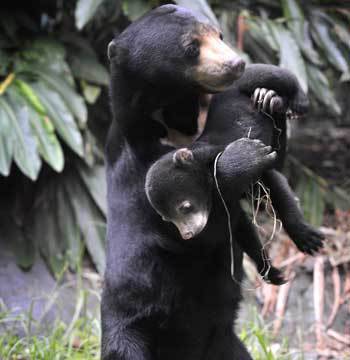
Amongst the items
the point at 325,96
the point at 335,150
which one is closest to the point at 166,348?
the point at 325,96

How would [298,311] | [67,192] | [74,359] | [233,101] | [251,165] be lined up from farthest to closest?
[67,192], [298,311], [74,359], [233,101], [251,165]

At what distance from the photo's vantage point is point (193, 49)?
287 centimetres

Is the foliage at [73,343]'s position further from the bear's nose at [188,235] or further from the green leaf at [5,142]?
the bear's nose at [188,235]

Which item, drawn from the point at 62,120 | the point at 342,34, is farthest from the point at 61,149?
the point at 342,34

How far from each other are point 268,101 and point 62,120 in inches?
102

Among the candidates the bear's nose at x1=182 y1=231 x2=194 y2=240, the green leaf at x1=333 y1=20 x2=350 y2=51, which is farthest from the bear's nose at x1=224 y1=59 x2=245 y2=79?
the green leaf at x1=333 y1=20 x2=350 y2=51

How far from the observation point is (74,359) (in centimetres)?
389

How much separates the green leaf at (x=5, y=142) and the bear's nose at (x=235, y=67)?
241cm

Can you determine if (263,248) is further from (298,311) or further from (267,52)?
(267,52)

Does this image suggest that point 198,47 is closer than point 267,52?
Yes

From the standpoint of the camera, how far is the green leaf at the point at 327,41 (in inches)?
228

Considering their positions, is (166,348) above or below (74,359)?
above

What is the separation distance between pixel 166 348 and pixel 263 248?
1.95 ft

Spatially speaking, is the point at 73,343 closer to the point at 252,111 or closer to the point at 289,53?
the point at 252,111
